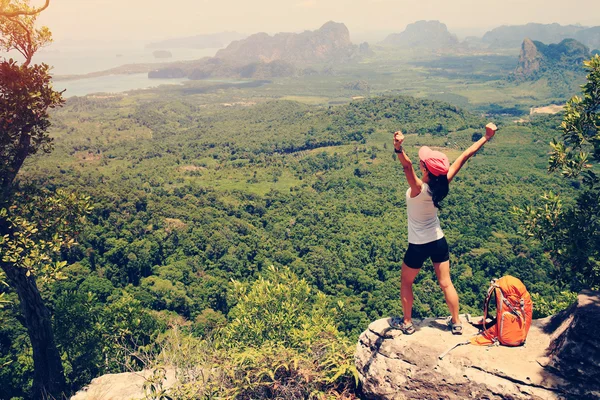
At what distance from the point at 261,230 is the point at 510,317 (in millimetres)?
54356

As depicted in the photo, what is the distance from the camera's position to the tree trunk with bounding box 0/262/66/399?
421 inches

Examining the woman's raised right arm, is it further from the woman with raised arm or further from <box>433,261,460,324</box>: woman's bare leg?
<box>433,261,460,324</box>: woman's bare leg

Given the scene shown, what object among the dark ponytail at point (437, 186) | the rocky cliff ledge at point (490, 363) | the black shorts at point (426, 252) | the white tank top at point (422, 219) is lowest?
the rocky cliff ledge at point (490, 363)

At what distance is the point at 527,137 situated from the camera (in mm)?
84875

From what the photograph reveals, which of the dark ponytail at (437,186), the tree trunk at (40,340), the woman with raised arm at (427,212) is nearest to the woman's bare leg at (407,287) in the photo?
the woman with raised arm at (427,212)

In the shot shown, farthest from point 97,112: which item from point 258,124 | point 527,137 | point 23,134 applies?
point 23,134

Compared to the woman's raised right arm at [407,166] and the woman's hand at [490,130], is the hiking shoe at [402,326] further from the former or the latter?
the woman's hand at [490,130]

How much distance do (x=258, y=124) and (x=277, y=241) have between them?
9566 cm

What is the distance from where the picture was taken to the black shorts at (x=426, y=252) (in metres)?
6.43

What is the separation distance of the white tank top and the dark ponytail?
0.24 feet

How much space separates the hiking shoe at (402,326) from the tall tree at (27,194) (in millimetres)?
8546

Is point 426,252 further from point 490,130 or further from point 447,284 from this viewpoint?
point 490,130

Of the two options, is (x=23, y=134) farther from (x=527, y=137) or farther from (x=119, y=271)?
(x=527, y=137)

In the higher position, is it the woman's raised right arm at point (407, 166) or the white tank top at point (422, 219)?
the woman's raised right arm at point (407, 166)
